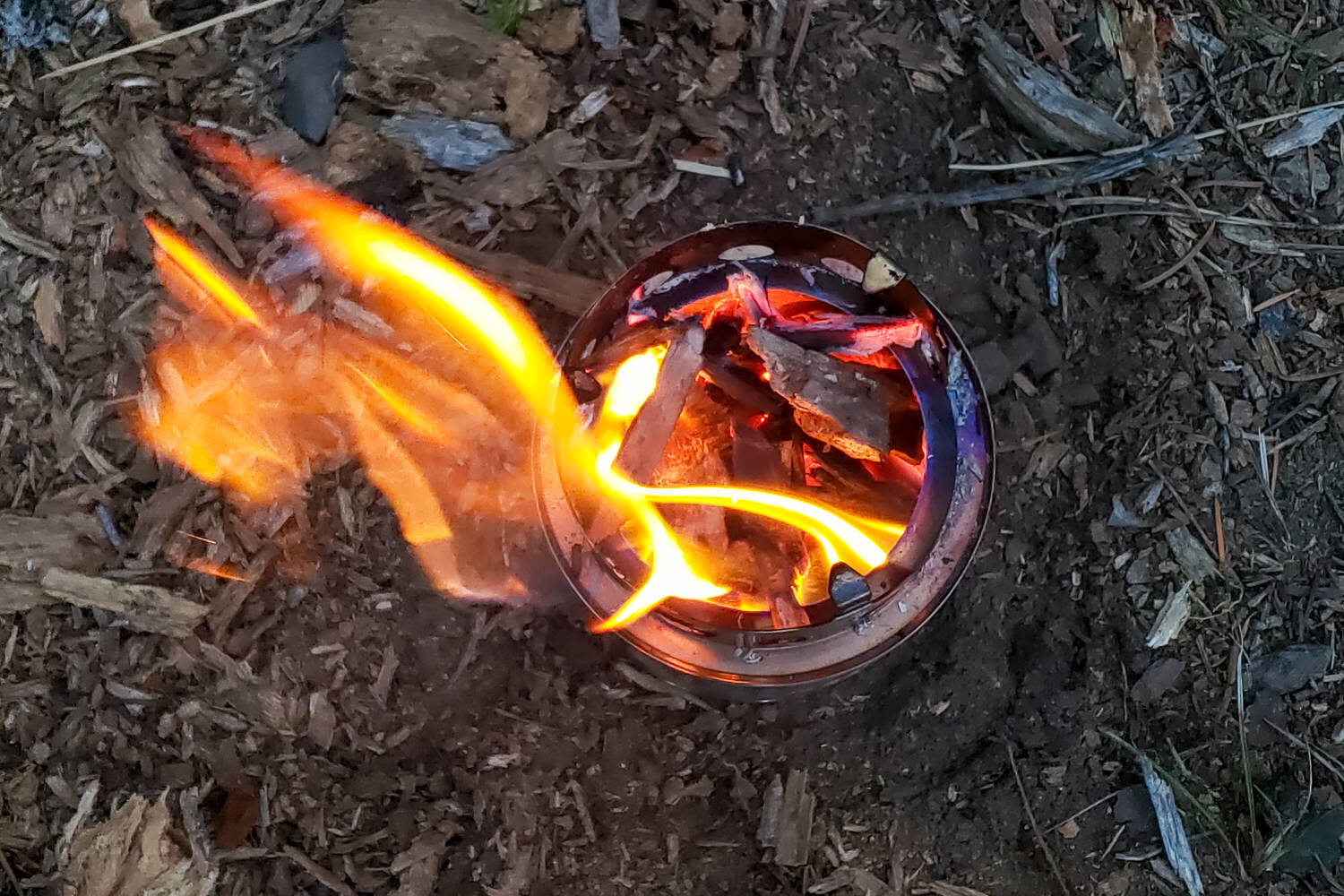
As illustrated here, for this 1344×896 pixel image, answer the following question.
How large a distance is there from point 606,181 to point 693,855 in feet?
4.24

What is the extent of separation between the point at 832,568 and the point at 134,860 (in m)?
1.36

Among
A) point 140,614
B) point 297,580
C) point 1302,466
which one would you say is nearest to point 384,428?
point 297,580

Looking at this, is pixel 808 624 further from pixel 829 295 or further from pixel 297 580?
pixel 297 580

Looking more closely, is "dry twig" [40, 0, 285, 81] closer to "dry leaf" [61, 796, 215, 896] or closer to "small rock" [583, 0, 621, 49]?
"small rock" [583, 0, 621, 49]

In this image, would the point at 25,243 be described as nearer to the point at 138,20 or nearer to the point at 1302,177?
the point at 138,20

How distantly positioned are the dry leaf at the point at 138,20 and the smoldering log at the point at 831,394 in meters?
1.31

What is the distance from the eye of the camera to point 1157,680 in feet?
6.53

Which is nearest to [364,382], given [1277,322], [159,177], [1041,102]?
[159,177]

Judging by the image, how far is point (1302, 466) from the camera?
6.75ft

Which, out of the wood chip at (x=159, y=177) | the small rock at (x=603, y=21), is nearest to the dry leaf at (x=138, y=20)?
the wood chip at (x=159, y=177)

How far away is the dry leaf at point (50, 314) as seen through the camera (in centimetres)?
196

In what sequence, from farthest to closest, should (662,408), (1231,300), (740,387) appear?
(1231,300) < (740,387) < (662,408)

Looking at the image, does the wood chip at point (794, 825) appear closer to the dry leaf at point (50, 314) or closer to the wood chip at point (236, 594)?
the wood chip at point (236, 594)

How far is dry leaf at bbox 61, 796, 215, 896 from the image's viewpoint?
6.08 ft
